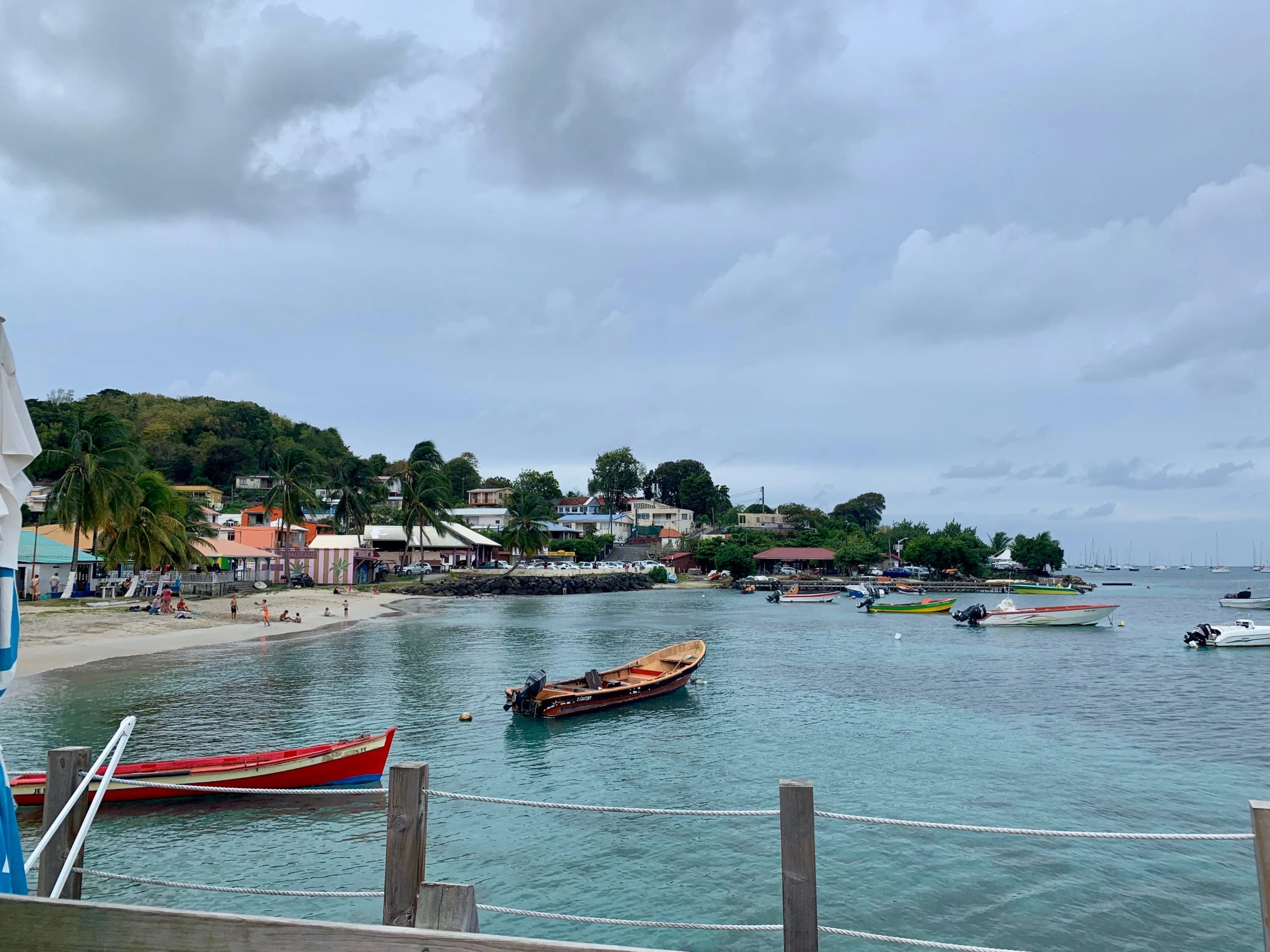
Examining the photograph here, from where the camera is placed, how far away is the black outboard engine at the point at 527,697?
2302 centimetres

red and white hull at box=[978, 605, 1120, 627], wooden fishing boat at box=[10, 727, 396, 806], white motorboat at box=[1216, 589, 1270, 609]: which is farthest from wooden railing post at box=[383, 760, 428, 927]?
white motorboat at box=[1216, 589, 1270, 609]

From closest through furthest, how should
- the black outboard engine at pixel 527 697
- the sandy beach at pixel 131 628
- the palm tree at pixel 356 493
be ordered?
the black outboard engine at pixel 527 697
the sandy beach at pixel 131 628
the palm tree at pixel 356 493

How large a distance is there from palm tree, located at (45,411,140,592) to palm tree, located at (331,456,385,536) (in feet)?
120

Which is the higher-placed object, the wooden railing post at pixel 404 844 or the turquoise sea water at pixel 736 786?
the wooden railing post at pixel 404 844

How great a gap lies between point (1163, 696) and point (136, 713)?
33032mm

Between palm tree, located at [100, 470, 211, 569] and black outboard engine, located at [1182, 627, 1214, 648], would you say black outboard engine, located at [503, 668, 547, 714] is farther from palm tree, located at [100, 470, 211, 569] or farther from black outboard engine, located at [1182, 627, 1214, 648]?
black outboard engine, located at [1182, 627, 1214, 648]

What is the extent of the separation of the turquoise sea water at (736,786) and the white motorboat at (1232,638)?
227 inches

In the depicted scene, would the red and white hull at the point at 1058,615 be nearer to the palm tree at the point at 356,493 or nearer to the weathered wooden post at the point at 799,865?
the weathered wooden post at the point at 799,865

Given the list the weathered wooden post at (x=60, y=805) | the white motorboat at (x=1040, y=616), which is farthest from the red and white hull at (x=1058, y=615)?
the weathered wooden post at (x=60, y=805)

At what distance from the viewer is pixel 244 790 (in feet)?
20.6

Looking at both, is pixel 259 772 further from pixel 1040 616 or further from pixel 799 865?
pixel 1040 616

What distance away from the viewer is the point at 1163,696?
2911cm

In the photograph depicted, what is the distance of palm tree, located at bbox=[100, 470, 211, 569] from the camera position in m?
49.0

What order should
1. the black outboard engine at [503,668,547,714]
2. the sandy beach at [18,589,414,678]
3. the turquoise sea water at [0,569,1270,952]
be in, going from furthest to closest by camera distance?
the sandy beach at [18,589,414,678] → the black outboard engine at [503,668,547,714] → the turquoise sea water at [0,569,1270,952]
